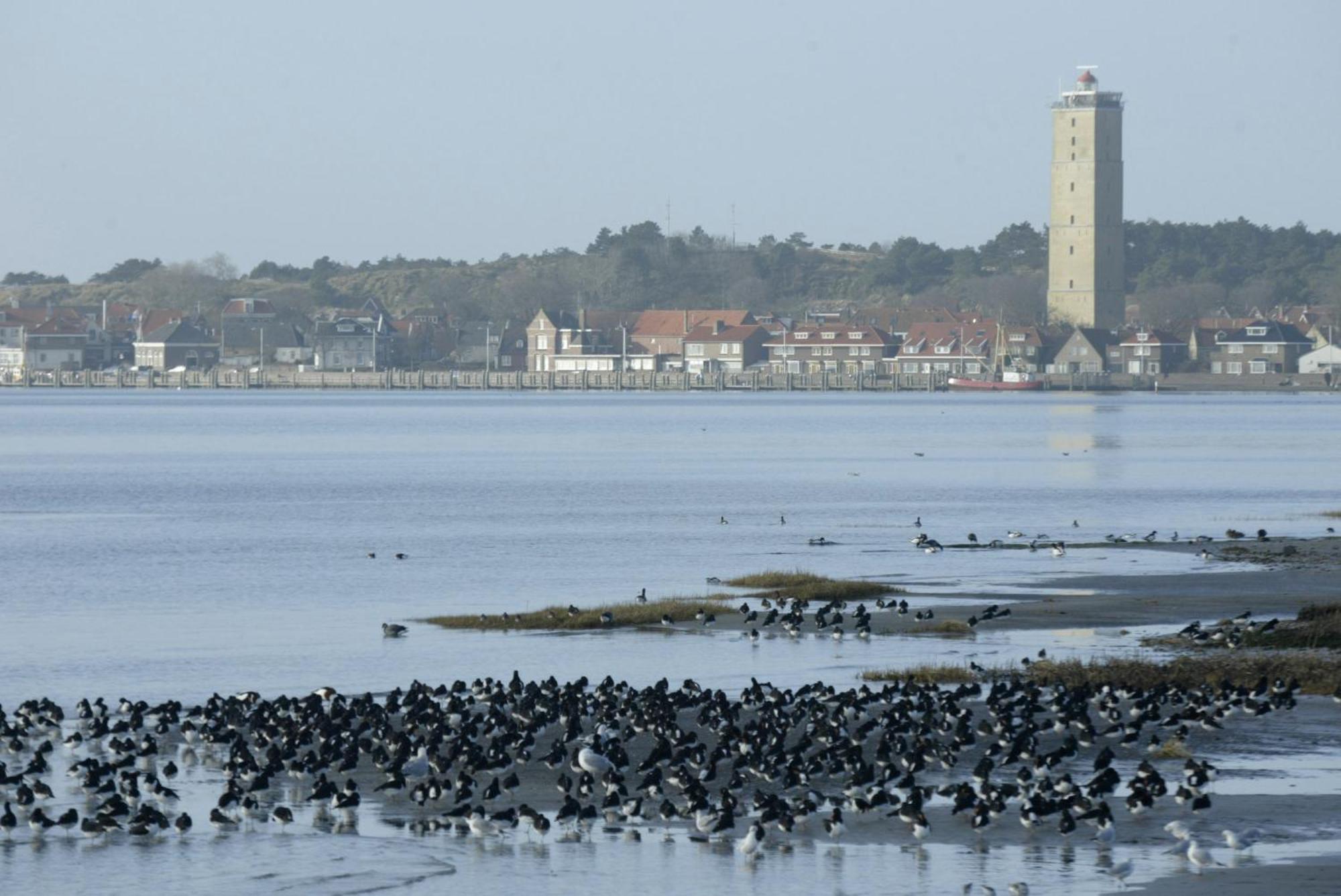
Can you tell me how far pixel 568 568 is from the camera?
166 ft

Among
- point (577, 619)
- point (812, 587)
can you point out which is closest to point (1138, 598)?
point (812, 587)

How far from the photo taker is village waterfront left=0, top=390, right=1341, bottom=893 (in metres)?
19.7

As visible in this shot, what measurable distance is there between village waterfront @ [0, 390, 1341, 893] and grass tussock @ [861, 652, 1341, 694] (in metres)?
1.43

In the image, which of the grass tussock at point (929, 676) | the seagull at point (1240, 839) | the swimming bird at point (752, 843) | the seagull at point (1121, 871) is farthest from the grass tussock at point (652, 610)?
the seagull at point (1121, 871)

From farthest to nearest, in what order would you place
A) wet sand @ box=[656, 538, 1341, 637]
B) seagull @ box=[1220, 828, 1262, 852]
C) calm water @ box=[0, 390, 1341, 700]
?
wet sand @ box=[656, 538, 1341, 637]
calm water @ box=[0, 390, 1341, 700]
seagull @ box=[1220, 828, 1262, 852]

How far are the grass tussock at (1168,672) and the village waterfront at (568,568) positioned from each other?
143 centimetres

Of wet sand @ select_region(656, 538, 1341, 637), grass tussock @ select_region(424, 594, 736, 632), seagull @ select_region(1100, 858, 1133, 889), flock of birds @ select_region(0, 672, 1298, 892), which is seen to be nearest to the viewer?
seagull @ select_region(1100, 858, 1133, 889)

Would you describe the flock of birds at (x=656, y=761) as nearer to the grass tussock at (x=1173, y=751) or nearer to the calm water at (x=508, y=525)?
the grass tussock at (x=1173, y=751)

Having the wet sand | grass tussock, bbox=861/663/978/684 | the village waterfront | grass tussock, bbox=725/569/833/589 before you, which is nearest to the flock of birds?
the village waterfront

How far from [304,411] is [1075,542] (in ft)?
486

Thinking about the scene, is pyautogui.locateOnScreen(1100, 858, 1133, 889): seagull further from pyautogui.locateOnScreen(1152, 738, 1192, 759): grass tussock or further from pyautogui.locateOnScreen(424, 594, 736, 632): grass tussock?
pyautogui.locateOnScreen(424, 594, 736, 632): grass tussock

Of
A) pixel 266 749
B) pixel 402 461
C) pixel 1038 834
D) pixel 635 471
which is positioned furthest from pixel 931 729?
pixel 402 461

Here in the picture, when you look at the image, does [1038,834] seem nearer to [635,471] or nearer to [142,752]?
[142,752]

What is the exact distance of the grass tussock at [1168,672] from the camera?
27500 mm
